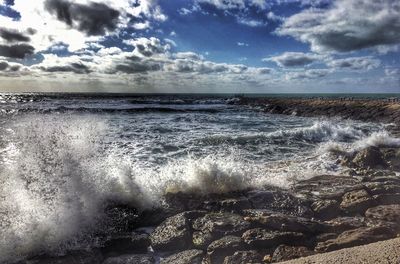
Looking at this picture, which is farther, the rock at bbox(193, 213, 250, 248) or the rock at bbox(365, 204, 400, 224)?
the rock at bbox(365, 204, 400, 224)

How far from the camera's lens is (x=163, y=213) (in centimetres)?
649

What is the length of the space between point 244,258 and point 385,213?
3.00 metres

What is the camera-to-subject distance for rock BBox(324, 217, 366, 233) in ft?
18.1

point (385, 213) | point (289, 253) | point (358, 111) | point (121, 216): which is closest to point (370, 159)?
point (385, 213)

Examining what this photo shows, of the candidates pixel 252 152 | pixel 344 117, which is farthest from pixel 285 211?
pixel 344 117

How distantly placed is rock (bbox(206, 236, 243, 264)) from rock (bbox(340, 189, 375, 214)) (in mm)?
2620

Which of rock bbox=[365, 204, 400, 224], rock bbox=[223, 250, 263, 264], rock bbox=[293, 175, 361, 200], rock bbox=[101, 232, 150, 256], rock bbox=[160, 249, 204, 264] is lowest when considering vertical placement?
rock bbox=[101, 232, 150, 256]

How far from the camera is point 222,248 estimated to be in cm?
496

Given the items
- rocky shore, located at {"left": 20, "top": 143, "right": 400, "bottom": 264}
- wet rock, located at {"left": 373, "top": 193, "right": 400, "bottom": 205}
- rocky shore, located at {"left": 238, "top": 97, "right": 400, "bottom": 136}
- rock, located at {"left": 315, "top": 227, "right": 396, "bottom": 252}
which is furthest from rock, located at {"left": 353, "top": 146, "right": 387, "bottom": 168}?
rocky shore, located at {"left": 238, "top": 97, "right": 400, "bottom": 136}

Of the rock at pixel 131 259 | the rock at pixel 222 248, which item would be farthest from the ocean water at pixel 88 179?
the rock at pixel 222 248

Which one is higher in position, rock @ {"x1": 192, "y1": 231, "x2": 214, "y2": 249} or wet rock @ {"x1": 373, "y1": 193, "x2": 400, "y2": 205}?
wet rock @ {"x1": 373, "y1": 193, "x2": 400, "y2": 205}

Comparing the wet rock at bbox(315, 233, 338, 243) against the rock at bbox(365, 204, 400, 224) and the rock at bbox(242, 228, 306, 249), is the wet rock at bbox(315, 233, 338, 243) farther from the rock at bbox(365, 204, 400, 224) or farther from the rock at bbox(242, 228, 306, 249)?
the rock at bbox(365, 204, 400, 224)

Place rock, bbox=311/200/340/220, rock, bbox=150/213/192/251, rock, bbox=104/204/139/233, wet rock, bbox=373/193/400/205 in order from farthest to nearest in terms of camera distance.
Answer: wet rock, bbox=373/193/400/205 → rock, bbox=311/200/340/220 → rock, bbox=104/204/139/233 → rock, bbox=150/213/192/251

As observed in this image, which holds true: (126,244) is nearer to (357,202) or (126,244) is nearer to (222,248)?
(222,248)
